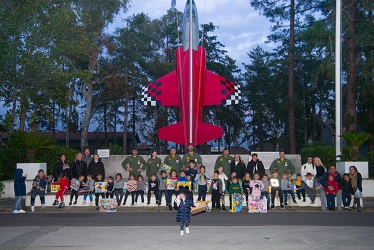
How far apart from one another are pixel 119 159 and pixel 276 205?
31.0 feet

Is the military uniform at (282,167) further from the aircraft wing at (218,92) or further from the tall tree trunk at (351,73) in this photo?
the tall tree trunk at (351,73)

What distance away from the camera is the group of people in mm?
14688

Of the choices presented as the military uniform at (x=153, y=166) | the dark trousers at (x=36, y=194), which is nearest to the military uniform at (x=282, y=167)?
the military uniform at (x=153, y=166)

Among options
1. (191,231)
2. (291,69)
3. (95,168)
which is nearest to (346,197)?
(191,231)

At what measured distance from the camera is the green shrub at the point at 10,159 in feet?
63.3

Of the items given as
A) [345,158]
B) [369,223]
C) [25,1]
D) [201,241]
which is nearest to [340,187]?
[369,223]

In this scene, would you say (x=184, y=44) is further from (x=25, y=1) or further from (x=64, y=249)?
(x=64, y=249)

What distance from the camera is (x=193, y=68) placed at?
2183cm

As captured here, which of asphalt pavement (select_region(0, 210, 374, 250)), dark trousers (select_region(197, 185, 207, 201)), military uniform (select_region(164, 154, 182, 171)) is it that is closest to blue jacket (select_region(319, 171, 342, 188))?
asphalt pavement (select_region(0, 210, 374, 250))

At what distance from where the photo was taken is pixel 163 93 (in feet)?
80.2

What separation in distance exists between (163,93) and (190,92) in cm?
329

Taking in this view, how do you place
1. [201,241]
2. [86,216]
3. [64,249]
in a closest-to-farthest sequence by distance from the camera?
[64,249]
[201,241]
[86,216]

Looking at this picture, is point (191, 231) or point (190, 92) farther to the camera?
point (190, 92)

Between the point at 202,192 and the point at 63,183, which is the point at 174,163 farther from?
the point at 63,183
